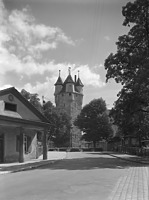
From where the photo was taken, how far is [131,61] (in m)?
25.9

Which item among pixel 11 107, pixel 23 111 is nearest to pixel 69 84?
pixel 23 111

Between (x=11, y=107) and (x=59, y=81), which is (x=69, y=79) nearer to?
(x=59, y=81)

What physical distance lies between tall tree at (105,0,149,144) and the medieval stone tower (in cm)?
7587

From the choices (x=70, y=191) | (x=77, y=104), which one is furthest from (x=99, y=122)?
(x=70, y=191)


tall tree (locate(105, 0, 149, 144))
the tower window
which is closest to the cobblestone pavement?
tall tree (locate(105, 0, 149, 144))

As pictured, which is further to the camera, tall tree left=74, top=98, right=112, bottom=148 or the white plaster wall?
tall tree left=74, top=98, right=112, bottom=148

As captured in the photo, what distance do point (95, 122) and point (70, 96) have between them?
3825cm

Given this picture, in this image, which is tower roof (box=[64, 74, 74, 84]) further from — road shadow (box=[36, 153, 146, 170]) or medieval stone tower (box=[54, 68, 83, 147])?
road shadow (box=[36, 153, 146, 170])

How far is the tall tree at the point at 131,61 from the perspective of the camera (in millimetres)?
25875

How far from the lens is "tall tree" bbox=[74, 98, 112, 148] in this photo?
70575mm

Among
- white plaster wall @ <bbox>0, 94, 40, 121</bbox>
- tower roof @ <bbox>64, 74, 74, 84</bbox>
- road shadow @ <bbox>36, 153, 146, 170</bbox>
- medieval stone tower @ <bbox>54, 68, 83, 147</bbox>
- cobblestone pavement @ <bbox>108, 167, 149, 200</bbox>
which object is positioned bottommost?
road shadow @ <bbox>36, 153, 146, 170</bbox>

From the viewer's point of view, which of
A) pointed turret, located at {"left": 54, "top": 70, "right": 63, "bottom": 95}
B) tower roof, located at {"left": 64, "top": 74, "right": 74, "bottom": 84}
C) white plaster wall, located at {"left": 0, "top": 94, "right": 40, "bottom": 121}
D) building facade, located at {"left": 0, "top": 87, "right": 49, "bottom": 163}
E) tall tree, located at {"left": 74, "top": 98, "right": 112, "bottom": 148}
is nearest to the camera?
building facade, located at {"left": 0, "top": 87, "right": 49, "bottom": 163}

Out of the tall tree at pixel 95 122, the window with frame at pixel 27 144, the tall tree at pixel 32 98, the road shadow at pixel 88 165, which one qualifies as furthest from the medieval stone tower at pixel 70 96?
the road shadow at pixel 88 165

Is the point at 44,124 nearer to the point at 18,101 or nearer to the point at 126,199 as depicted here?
the point at 18,101
